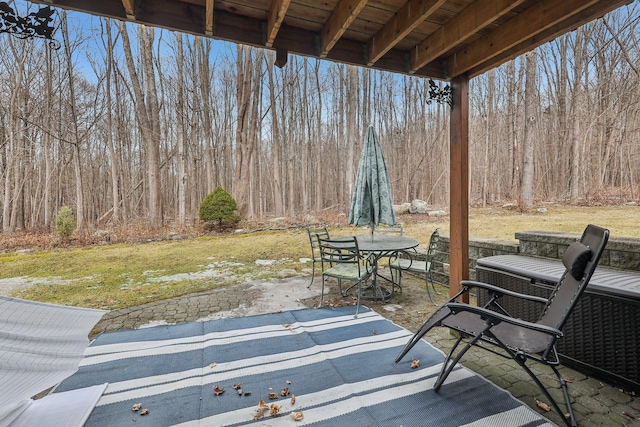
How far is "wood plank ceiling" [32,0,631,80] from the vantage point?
79.9 inches

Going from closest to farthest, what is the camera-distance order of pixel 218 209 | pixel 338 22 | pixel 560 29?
pixel 560 29, pixel 338 22, pixel 218 209

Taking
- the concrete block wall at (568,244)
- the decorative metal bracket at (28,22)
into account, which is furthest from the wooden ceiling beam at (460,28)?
the decorative metal bracket at (28,22)

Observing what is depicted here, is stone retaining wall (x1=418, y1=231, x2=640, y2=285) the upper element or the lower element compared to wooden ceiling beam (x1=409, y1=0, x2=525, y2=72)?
lower

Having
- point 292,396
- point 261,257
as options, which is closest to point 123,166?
point 261,257

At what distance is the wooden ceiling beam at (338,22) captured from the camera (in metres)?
2.01

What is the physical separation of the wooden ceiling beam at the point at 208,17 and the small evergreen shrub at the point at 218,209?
7774 mm

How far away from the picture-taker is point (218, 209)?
31.6 feet

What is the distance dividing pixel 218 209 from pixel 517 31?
8.73m

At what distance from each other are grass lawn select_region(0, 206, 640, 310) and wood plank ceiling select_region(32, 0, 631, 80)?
216 centimetres

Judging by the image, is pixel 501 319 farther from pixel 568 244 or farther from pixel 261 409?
pixel 568 244

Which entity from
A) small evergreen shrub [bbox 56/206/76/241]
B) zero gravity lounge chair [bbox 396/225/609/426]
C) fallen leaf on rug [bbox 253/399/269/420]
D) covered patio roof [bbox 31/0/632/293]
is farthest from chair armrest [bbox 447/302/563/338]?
small evergreen shrub [bbox 56/206/76/241]

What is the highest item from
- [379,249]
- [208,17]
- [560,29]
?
[208,17]

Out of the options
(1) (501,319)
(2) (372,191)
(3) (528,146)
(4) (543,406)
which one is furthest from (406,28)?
(3) (528,146)

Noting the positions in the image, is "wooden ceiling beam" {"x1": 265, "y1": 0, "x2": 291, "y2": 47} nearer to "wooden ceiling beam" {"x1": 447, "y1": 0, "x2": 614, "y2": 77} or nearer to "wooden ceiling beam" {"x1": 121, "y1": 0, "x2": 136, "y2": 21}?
"wooden ceiling beam" {"x1": 121, "y1": 0, "x2": 136, "y2": 21}
